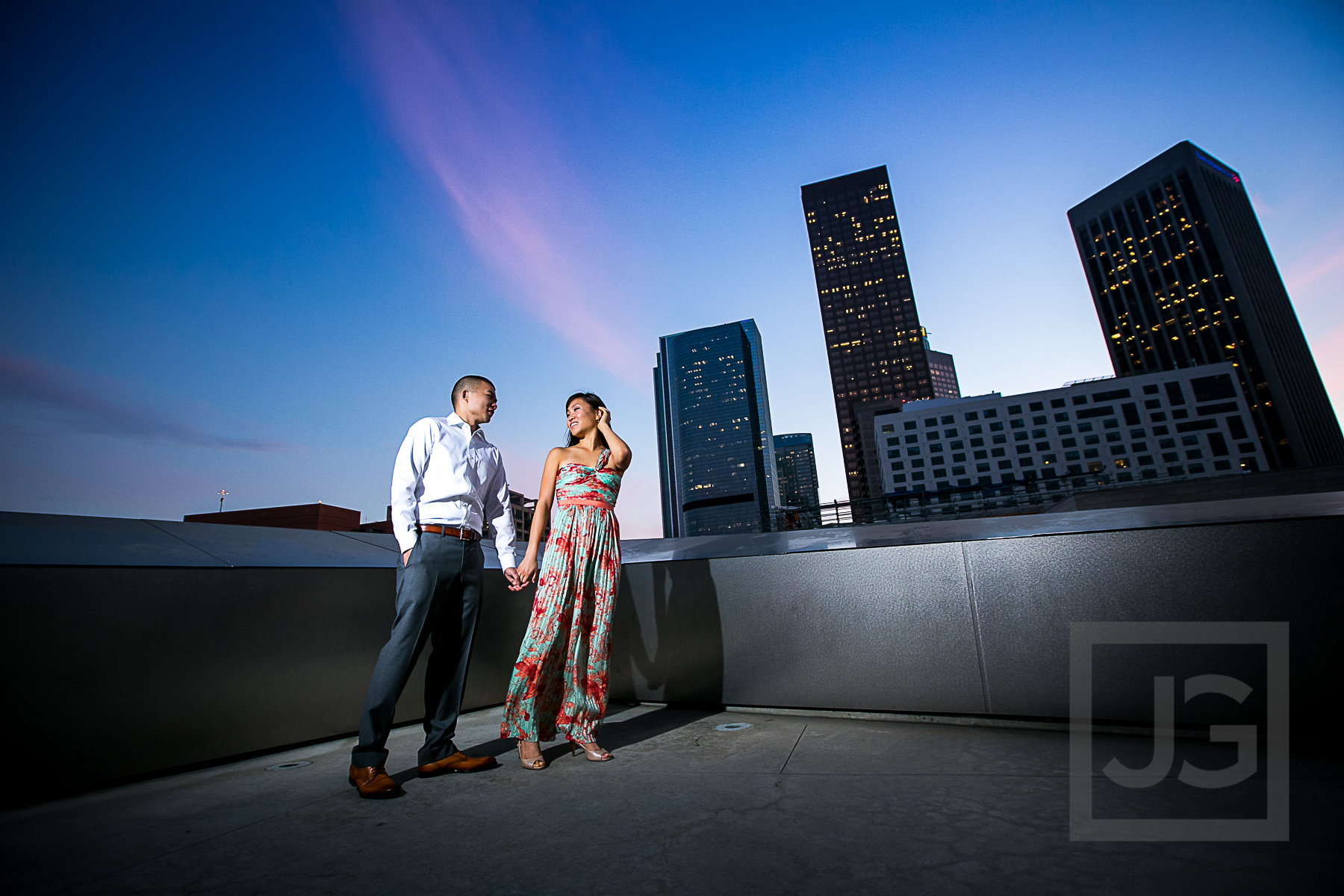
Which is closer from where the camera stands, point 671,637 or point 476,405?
point 476,405

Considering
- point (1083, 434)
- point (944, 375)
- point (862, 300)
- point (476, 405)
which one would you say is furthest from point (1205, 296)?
point (476, 405)

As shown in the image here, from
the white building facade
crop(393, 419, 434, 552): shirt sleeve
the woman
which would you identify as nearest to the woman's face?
the woman

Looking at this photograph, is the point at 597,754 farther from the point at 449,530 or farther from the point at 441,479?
the point at 441,479

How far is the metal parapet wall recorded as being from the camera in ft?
6.43

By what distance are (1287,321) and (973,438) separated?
45033 millimetres

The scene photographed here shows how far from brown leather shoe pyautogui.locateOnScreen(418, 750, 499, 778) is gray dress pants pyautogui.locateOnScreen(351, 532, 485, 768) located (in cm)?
4

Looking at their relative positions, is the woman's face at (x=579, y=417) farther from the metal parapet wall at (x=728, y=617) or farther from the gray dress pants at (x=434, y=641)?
the metal parapet wall at (x=728, y=617)

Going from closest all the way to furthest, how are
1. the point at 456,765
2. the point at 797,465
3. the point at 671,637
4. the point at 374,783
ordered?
the point at 374,783 → the point at 456,765 → the point at 671,637 → the point at 797,465

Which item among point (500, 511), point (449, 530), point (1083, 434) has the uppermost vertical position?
point (1083, 434)

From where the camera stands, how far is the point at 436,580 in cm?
205

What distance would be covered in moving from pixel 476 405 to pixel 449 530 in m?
0.59

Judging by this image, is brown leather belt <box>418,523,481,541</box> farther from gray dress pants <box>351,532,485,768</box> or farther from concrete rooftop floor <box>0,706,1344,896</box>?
concrete rooftop floor <box>0,706,1344,896</box>

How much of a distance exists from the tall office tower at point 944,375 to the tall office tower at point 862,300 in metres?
32.8

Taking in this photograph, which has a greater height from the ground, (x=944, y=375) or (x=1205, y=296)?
(x=944, y=375)
